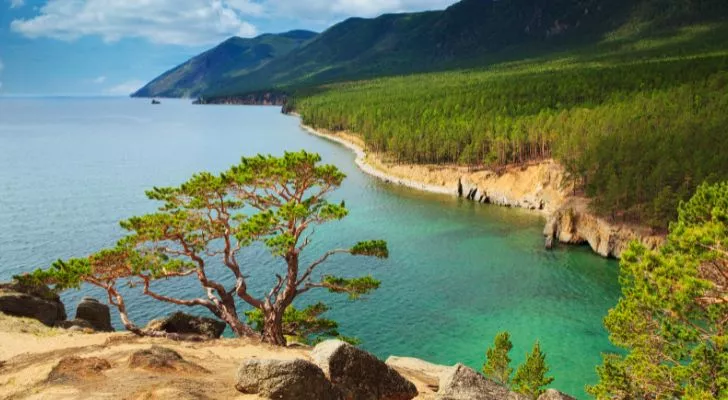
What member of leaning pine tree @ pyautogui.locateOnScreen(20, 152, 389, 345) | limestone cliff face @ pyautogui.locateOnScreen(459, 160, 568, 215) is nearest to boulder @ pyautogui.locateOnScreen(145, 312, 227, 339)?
leaning pine tree @ pyautogui.locateOnScreen(20, 152, 389, 345)

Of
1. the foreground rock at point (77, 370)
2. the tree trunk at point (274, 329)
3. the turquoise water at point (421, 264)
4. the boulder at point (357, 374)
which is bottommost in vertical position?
the turquoise water at point (421, 264)

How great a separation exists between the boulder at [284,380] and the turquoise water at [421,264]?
25.2 meters

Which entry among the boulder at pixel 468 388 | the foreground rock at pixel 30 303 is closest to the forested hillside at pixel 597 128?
the boulder at pixel 468 388

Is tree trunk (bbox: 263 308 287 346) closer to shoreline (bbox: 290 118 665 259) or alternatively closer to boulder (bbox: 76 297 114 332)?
boulder (bbox: 76 297 114 332)

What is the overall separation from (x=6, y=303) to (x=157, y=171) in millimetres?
95186

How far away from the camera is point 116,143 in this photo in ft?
602

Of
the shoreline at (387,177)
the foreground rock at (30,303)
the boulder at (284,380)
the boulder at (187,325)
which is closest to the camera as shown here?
the boulder at (284,380)

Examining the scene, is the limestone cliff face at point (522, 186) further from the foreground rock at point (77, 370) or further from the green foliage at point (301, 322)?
the foreground rock at point (77, 370)

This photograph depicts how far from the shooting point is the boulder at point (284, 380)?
18.0 m

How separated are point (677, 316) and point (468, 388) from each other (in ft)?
32.6

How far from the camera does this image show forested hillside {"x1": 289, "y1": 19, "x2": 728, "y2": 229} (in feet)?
220

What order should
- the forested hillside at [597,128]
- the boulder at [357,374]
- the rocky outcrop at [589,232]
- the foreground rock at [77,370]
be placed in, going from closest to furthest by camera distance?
the foreground rock at [77,370] → the boulder at [357,374] → the rocky outcrop at [589,232] → the forested hillside at [597,128]

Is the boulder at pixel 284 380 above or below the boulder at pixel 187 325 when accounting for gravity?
above

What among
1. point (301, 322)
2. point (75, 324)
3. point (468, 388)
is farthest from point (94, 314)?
point (468, 388)
